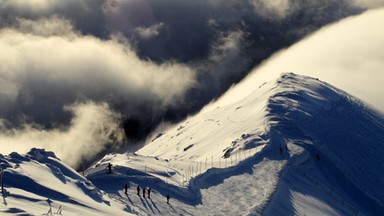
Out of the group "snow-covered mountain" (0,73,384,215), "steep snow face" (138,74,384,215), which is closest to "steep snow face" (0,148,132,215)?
"snow-covered mountain" (0,73,384,215)

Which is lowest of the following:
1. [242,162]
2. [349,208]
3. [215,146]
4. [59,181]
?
[349,208]

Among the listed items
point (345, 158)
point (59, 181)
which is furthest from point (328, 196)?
point (59, 181)

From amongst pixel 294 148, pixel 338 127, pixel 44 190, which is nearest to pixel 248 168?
pixel 294 148

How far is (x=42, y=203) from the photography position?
5350cm

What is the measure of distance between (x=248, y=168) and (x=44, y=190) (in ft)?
141

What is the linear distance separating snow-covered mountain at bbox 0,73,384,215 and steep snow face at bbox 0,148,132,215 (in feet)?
0.37

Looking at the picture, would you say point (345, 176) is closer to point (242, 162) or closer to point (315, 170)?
point (315, 170)

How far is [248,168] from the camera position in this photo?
9456cm

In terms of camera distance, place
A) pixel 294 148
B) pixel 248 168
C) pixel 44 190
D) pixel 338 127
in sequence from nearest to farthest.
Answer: pixel 44 190, pixel 248 168, pixel 294 148, pixel 338 127

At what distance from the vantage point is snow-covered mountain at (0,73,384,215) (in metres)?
62.5

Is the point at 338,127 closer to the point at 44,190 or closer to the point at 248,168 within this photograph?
the point at 248,168

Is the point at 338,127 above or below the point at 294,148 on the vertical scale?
above

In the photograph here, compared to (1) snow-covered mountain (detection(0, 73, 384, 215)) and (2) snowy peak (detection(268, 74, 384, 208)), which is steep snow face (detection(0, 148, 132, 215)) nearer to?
(1) snow-covered mountain (detection(0, 73, 384, 215))

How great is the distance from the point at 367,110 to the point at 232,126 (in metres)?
32.4
